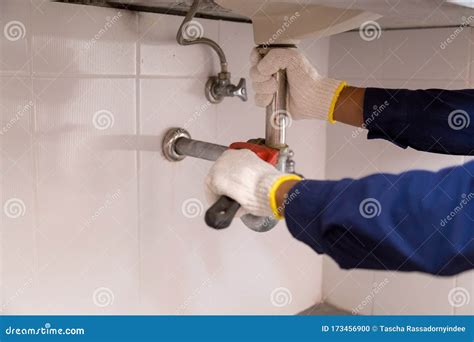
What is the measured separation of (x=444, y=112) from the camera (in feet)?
2.35

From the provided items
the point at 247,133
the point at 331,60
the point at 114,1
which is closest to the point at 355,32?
the point at 331,60

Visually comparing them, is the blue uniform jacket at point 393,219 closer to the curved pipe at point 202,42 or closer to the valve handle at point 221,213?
the valve handle at point 221,213

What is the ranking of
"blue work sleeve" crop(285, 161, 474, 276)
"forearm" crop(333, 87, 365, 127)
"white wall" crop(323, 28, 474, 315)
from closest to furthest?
"blue work sleeve" crop(285, 161, 474, 276) → "forearm" crop(333, 87, 365, 127) → "white wall" crop(323, 28, 474, 315)

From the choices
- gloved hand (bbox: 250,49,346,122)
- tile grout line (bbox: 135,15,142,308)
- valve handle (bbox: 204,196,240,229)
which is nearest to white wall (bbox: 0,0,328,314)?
tile grout line (bbox: 135,15,142,308)

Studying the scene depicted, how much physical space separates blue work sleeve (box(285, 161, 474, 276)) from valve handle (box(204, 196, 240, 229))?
7 centimetres

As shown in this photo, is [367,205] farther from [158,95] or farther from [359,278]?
[359,278]

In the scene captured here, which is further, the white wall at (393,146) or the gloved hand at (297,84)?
the white wall at (393,146)

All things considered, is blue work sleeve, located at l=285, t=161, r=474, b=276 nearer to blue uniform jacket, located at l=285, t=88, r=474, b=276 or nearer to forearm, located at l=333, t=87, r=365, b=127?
blue uniform jacket, located at l=285, t=88, r=474, b=276

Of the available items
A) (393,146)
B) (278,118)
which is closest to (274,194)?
(278,118)

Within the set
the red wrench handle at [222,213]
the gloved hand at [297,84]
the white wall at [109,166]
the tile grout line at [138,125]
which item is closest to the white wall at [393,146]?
the white wall at [109,166]

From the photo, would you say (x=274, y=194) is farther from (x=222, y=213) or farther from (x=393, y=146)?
(x=393, y=146)

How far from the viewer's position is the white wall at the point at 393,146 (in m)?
1.01

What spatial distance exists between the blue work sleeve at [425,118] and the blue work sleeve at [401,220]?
26cm

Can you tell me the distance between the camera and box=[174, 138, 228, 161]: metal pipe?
72cm
